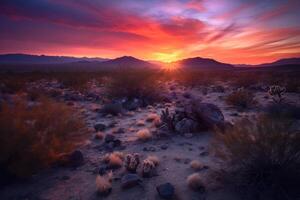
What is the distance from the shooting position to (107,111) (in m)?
12.8

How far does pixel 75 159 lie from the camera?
635 cm

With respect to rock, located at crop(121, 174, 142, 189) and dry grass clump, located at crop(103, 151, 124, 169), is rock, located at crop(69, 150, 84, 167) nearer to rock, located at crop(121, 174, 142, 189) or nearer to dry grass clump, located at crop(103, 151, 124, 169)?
dry grass clump, located at crop(103, 151, 124, 169)

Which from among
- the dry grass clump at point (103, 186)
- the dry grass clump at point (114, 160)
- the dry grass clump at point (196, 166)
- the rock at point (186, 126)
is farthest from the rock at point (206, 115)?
the dry grass clump at point (103, 186)

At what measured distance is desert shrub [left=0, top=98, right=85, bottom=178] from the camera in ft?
16.7

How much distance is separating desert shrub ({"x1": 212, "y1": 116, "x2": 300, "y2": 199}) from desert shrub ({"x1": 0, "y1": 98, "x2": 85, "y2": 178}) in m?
4.09

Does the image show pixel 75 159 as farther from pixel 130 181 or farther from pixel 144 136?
pixel 144 136

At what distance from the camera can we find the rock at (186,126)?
8977mm

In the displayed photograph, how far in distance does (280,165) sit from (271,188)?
538 mm

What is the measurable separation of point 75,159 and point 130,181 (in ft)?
6.60

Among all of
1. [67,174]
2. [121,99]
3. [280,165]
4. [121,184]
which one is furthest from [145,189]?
[121,99]

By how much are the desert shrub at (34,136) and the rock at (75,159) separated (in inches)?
8.1

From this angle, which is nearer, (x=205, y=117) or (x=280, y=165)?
(x=280, y=165)

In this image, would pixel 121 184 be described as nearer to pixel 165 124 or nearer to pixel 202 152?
pixel 202 152

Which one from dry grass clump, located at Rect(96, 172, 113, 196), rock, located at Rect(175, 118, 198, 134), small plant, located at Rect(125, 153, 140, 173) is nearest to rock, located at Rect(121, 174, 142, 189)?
dry grass clump, located at Rect(96, 172, 113, 196)
